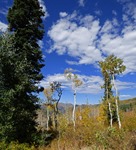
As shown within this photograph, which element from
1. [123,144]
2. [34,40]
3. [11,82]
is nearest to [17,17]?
[34,40]

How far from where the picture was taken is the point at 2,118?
670 inches

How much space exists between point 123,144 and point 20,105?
10.3 metres

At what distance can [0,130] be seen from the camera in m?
17.0

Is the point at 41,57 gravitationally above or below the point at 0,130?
above

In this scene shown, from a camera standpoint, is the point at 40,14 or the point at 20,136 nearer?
the point at 20,136

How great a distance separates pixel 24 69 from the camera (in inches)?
762

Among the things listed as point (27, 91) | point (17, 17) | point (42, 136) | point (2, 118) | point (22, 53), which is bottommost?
point (42, 136)

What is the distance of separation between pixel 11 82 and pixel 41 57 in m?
4.59

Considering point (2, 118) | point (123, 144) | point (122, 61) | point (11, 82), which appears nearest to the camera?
point (123, 144)

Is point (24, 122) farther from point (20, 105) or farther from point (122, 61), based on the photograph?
point (122, 61)

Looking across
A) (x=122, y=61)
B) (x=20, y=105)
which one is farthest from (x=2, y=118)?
(x=122, y=61)

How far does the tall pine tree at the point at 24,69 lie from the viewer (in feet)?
59.8

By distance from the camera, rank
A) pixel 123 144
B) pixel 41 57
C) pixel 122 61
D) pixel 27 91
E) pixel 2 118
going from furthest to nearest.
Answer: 1. pixel 122 61
2. pixel 41 57
3. pixel 27 91
4. pixel 2 118
5. pixel 123 144

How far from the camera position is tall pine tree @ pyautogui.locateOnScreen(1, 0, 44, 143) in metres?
18.2
